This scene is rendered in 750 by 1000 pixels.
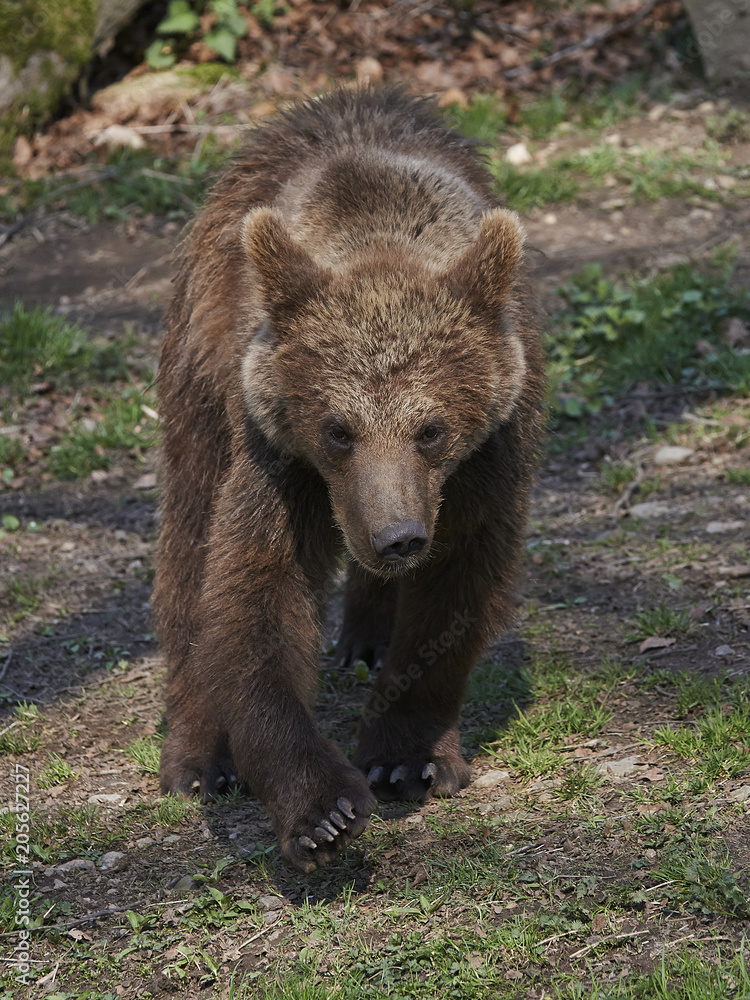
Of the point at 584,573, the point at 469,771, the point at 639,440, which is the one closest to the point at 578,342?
the point at 639,440

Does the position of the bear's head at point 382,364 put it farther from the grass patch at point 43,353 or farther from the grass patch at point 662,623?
the grass patch at point 43,353

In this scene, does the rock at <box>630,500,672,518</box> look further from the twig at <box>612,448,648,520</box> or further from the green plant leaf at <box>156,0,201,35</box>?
the green plant leaf at <box>156,0,201,35</box>

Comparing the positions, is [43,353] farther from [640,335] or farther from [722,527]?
[722,527]

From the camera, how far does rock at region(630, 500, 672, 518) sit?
6.23 meters

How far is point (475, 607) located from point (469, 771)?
67 cm

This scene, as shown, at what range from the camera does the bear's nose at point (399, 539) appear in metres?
3.47

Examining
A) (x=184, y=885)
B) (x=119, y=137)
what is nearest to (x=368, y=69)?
(x=119, y=137)

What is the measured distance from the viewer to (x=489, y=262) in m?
3.78

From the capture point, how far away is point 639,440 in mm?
7039

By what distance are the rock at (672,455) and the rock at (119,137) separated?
18.5ft

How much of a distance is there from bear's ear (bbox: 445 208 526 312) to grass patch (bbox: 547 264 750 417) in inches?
143

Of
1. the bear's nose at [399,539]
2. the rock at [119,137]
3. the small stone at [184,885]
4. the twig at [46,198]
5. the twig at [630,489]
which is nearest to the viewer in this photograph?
the bear's nose at [399,539]

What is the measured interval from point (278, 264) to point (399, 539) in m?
1.01

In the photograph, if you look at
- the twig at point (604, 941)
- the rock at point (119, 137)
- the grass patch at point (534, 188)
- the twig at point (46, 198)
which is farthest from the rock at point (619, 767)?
the rock at point (119, 137)
